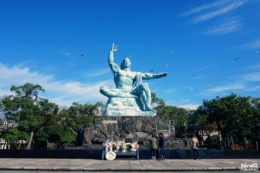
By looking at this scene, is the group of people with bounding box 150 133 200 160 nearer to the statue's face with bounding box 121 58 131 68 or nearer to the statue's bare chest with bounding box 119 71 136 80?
the statue's bare chest with bounding box 119 71 136 80

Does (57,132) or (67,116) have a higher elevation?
(67,116)

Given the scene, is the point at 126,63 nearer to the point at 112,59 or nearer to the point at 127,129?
the point at 112,59

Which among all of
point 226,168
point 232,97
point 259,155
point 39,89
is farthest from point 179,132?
point 226,168

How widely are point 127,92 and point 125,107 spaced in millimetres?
1440

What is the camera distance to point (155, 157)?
12.6 m

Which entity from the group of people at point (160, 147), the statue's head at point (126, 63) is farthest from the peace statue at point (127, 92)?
the group of people at point (160, 147)

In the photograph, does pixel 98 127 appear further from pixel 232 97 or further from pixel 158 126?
pixel 232 97

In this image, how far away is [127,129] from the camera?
1842 cm

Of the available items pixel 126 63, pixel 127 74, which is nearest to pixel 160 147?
pixel 127 74

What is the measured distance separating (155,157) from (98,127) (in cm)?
712

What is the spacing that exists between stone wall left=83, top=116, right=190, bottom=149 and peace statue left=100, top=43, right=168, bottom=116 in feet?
3.53

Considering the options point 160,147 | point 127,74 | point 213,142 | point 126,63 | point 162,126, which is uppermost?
point 126,63

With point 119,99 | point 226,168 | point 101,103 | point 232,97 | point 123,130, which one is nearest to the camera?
point 226,168

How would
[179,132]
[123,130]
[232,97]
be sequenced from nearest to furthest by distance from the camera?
[123,130], [232,97], [179,132]
